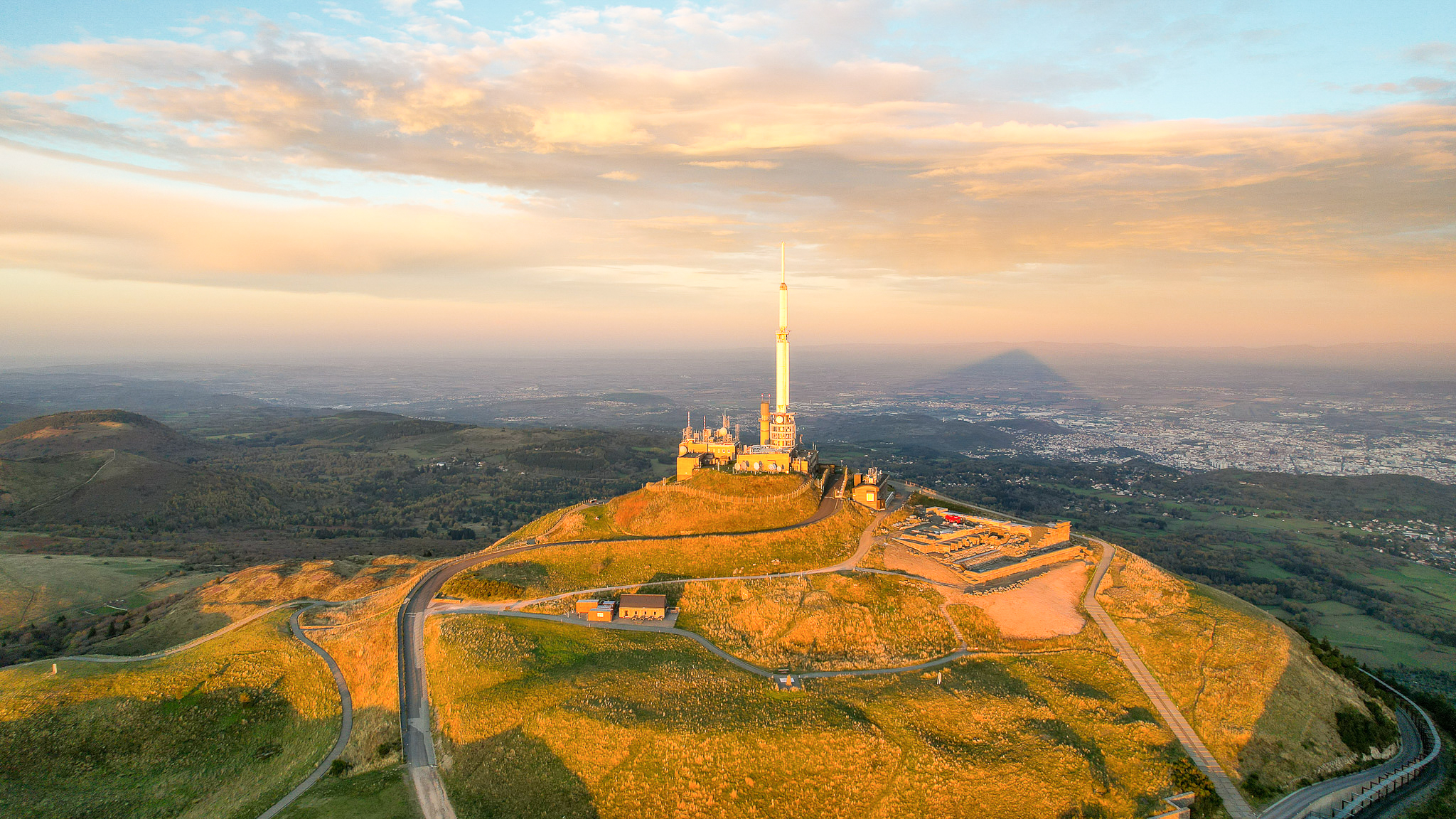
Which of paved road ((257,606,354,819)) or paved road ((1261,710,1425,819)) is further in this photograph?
paved road ((257,606,354,819))

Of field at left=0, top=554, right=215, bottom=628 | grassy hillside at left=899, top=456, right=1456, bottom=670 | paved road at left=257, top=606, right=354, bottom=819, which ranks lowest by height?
grassy hillside at left=899, top=456, right=1456, bottom=670

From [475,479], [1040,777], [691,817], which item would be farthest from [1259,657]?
[475,479]

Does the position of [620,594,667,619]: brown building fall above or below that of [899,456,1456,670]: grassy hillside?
above

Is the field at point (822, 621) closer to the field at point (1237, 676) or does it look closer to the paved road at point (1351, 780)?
the field at point (1237, 676)

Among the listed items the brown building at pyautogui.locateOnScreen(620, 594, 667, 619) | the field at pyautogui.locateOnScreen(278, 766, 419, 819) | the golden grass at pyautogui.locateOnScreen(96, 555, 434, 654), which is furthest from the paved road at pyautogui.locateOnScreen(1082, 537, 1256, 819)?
the golden grass at pyautogui.locateOnScreen(96, 555, 434, 654)

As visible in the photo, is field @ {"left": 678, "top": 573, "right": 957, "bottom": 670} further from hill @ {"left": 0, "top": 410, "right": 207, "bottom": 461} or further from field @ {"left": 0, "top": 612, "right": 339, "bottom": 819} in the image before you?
hill @ {"left": 0, "top": 410, "right": 207, "bottom": 461}

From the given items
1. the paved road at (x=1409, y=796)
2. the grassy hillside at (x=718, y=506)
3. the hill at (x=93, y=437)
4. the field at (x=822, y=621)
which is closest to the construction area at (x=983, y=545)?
the field at (x=822, y=621)

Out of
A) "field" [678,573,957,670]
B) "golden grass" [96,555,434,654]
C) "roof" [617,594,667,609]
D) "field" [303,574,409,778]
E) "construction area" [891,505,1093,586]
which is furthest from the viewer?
"golden grass" [96,555,434,654]

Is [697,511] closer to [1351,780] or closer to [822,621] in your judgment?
[822,621]
